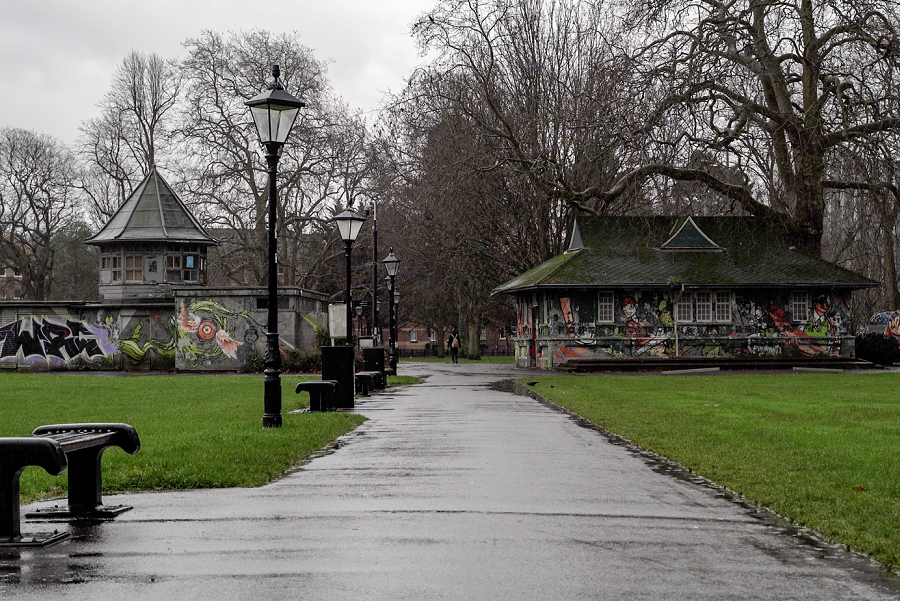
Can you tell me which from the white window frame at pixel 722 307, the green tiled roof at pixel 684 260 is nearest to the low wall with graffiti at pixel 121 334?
the green tiled roof at pixel 684 260

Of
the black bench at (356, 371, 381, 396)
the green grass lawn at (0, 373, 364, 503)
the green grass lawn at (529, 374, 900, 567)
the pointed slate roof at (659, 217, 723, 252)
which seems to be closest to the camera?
the green grass lawn at (529, 374, 900, 567)

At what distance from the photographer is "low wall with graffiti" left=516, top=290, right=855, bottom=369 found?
141 feet

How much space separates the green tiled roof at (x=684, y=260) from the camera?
1655 inches

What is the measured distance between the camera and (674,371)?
130 ft

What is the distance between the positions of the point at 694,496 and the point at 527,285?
33.0m

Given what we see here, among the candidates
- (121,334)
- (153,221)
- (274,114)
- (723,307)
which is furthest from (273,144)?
(153,221)

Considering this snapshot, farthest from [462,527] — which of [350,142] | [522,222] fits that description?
[350,142]

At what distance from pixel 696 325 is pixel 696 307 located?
0.74 meters

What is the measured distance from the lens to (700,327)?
4316 cm

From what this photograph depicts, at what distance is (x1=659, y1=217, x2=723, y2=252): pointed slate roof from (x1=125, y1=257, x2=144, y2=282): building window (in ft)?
85.0

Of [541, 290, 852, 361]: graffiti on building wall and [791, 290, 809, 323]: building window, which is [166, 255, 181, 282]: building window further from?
[791, 290, 809, 323]: building window

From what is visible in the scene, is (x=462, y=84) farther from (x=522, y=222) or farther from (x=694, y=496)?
(x=694, y=496)

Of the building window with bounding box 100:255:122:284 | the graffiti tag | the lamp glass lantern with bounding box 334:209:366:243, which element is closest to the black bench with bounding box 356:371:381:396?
the lamp glass lantern with bounding box 334:209:366:243

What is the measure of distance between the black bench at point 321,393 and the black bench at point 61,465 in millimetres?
10506
